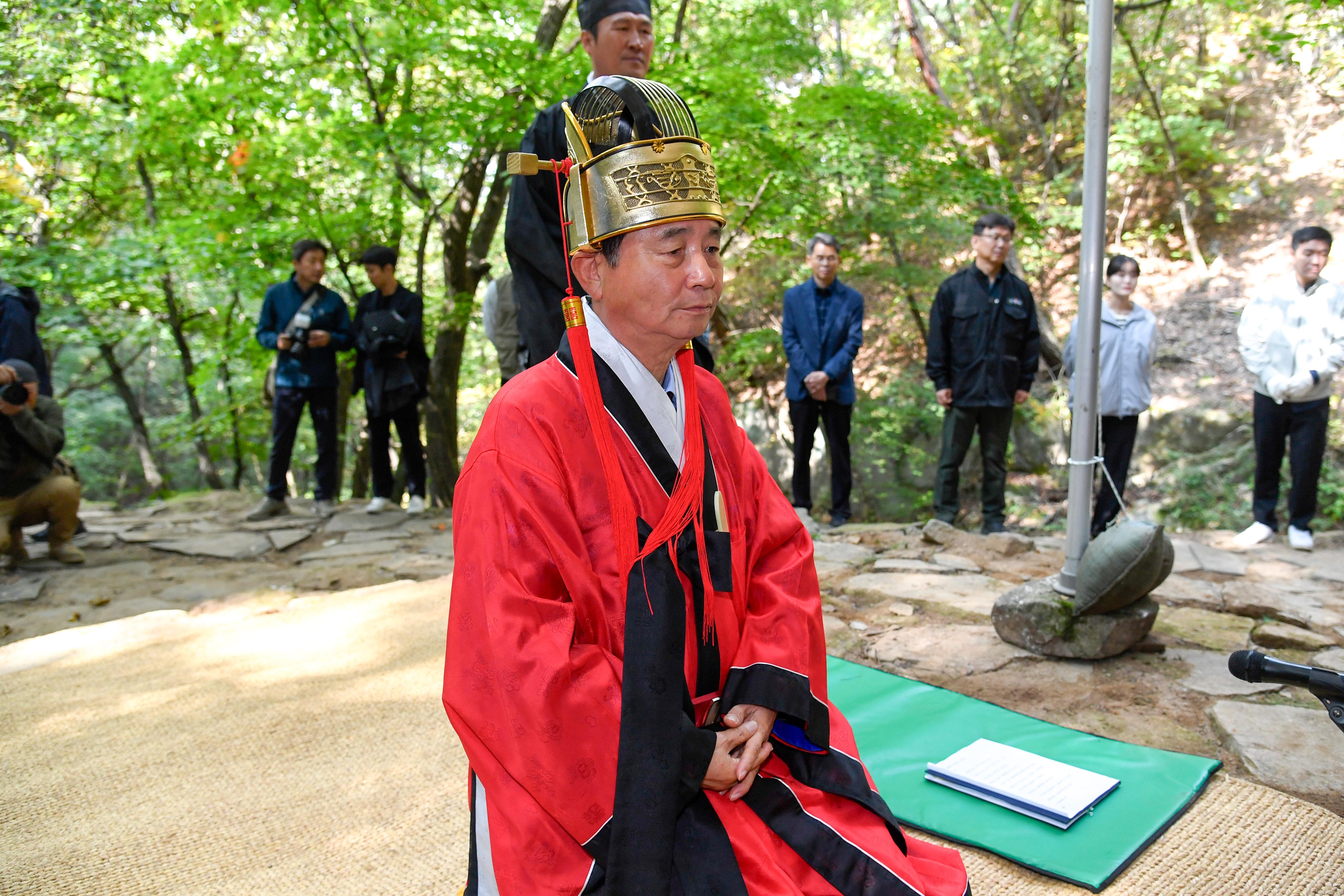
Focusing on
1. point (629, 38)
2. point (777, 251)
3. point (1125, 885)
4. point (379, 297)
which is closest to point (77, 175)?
point (379, 297)

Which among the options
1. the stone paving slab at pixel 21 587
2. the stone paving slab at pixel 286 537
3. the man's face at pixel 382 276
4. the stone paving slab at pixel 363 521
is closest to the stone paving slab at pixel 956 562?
the stone paving slab at pixel 363 521

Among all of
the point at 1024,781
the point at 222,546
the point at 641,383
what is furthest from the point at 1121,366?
the point at 222,546

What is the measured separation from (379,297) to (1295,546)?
605 centimetres

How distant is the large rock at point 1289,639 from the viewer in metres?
3.15

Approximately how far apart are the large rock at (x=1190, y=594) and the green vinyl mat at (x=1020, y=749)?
4.94ft

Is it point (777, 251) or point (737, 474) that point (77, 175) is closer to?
point (777, 251)

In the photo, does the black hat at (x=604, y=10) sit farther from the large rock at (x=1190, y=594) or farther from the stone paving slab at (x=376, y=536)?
the stone paving slab at (x=376, y=536)

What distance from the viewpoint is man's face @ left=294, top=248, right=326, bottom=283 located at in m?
5.80

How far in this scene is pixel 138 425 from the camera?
34.7 feet

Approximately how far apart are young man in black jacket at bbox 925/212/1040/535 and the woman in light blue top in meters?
0.35

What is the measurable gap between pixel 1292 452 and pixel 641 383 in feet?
17.3

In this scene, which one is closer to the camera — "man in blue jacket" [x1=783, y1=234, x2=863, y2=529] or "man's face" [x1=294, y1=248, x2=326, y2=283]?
"man in blue jacket" [x1=783, y1=234, x2=863, y2=529]

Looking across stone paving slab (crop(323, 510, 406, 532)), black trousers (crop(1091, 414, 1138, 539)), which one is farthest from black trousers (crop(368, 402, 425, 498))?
black trousers (crop(1091, 414, 1138, 539))

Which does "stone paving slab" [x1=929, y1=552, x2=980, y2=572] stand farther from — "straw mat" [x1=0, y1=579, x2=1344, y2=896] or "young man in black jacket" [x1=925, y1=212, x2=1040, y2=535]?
"straw mat" [x1=0, y1=579, x2=1344, y2=896]
